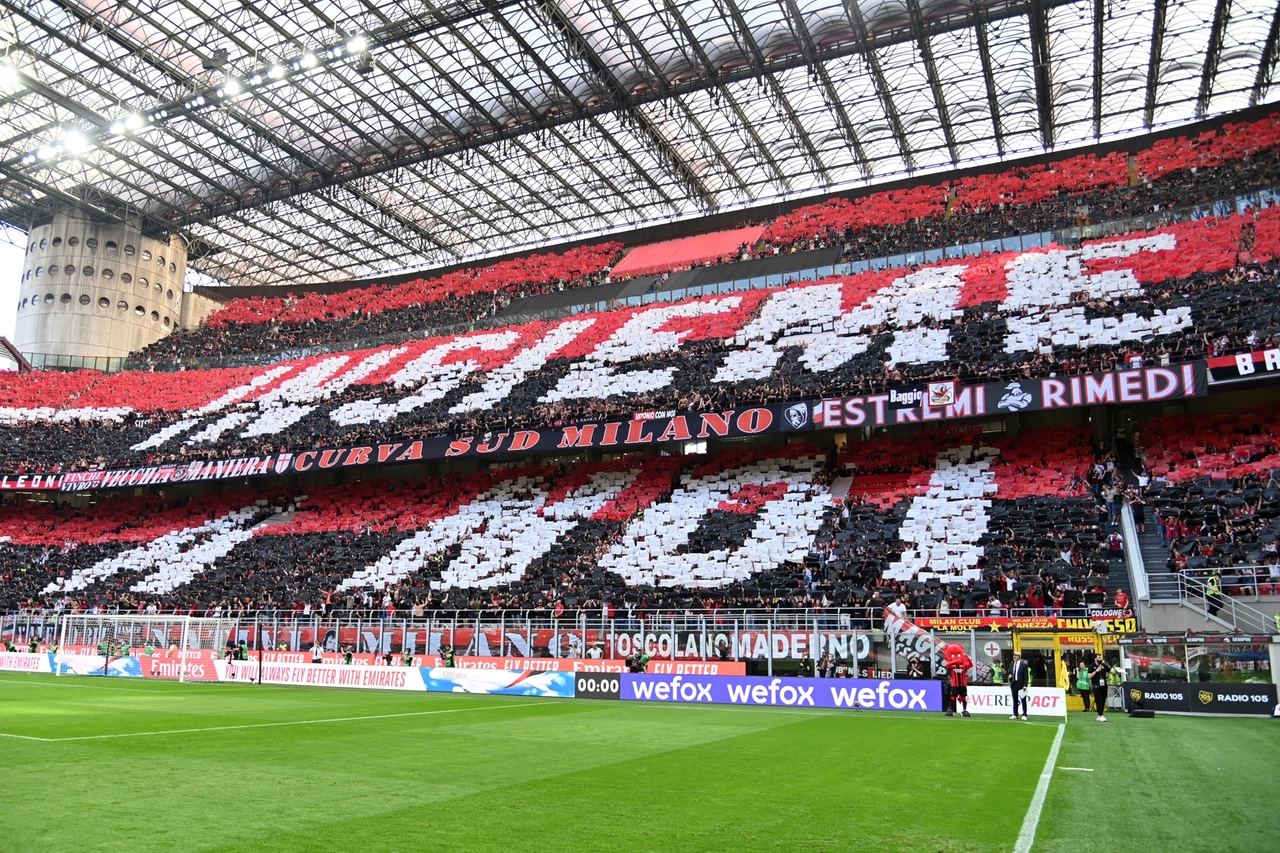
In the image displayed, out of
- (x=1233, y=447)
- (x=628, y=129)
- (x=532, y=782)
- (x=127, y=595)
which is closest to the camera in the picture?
(x=532, y=782)

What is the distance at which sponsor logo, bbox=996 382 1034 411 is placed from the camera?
35438 millimetres

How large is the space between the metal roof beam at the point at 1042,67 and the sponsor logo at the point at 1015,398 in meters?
17.1

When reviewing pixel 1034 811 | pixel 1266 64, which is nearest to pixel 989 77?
pixel 1266 64

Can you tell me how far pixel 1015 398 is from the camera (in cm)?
3569

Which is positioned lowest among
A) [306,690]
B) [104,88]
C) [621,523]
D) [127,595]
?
[306,690]

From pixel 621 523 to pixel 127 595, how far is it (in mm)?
23644

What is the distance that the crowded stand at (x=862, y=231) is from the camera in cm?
4784

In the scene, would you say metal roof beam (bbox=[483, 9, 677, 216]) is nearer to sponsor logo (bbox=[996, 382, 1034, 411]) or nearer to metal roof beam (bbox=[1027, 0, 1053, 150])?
metal roof beam (bbox=[1027, 0, 1053, 150])

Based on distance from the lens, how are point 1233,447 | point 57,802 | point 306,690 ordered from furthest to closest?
point 1233,447 → point 306,690 → point 57,802

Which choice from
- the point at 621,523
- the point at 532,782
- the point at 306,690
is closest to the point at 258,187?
the point at 621,523

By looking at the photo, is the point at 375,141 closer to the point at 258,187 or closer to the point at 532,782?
the point at 258,187

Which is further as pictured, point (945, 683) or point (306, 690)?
point (306, 690)

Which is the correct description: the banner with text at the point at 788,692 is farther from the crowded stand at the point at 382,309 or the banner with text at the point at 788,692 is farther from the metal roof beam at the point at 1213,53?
the crowded stand at the point at 382,309

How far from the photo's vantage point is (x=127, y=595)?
147 ft
